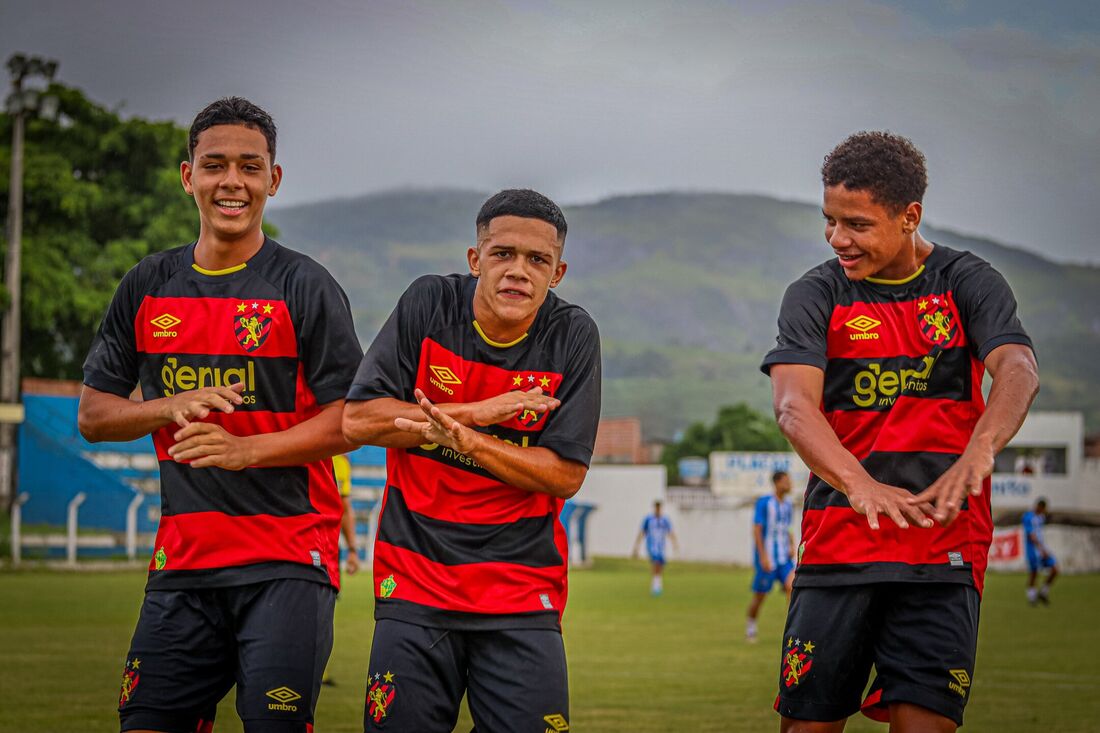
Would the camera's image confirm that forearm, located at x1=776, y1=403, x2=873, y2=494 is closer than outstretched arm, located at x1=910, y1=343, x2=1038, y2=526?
No

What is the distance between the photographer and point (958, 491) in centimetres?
484

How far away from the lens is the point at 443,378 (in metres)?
5.27

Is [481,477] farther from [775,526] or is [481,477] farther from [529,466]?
[775,526]

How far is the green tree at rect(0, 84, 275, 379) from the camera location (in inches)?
2055

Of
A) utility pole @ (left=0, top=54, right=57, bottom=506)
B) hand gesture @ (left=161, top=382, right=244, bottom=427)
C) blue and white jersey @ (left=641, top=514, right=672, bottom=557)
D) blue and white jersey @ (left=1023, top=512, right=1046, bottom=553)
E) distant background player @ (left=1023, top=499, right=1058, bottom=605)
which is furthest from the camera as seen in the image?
utility pole @ (left=0, top=54, right=57, bottom=506)

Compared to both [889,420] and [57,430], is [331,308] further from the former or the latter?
[57,430]

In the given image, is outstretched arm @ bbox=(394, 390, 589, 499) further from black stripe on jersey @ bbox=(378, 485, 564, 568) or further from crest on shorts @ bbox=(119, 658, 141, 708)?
crest on shorts @ bbox=(119, 658, 141, 708)

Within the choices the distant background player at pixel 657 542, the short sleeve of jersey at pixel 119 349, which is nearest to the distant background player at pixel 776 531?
the distant background player at pixel 657 542

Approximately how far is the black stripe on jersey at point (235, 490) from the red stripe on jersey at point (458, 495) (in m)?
0.46

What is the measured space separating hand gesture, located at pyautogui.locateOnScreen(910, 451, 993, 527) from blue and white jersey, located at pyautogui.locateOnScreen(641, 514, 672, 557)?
29.5 m

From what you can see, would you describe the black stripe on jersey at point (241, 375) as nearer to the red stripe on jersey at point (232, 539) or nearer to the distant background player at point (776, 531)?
the red stripe on jersey at point (232, 539)

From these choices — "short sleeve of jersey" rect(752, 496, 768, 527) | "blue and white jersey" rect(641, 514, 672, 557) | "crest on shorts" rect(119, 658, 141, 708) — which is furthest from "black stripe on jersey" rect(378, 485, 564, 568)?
"blue and white jersey" rect(641, 514, 672, 557)

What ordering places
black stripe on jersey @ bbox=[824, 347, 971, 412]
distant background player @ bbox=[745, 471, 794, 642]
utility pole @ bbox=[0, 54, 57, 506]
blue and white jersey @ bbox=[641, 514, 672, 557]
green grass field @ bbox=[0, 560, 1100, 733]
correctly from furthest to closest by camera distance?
utility pole @ bbox=[0, 54, 57, 506]
blue and white jersey @ bbox=[641, 514, 672, 557]
distant background player @ bbox=[745, 471, 794, 642]
green grass field @ bbox=[0, 560, 1100, 733]
black stripe on jersey @ bbox=[824, 347, 971, 412]

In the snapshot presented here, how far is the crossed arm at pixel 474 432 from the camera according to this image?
4.83m
